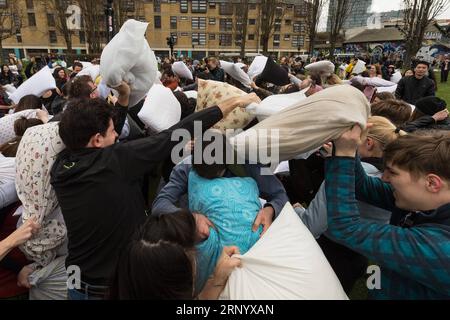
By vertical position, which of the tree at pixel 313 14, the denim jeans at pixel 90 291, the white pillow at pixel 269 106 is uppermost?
the tree at pixel 313 14

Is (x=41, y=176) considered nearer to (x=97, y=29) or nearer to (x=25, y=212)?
(x=25, y=212)

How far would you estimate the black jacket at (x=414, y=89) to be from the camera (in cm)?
562

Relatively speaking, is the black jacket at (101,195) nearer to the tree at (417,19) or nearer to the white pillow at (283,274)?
the white pillow at (283,274)

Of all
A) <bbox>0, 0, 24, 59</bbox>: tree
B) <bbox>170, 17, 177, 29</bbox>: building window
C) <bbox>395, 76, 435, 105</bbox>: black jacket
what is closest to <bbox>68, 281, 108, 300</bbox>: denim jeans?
<bbox>395, 76, 435, 105</bbox>: black jacket

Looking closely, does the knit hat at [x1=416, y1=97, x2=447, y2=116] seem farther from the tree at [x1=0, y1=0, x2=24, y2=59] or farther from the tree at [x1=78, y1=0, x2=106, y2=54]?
the tree at [x1=78, y1=0, x2=106, y2=54]

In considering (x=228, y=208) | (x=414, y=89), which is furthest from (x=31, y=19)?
(x=228, y=208)

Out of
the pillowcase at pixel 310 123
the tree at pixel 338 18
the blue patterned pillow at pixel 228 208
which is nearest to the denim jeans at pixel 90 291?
the blue patterned pillow at pixel 228 208

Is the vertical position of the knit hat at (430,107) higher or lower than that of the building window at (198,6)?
lower

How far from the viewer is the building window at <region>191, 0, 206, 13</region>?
5959 centimetres

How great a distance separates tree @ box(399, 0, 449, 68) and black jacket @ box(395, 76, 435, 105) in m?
17.3

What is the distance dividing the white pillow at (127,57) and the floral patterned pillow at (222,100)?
0.62 m

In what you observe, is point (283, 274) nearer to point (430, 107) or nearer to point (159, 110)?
point (159, 110)

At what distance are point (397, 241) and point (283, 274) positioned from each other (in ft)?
1.28
